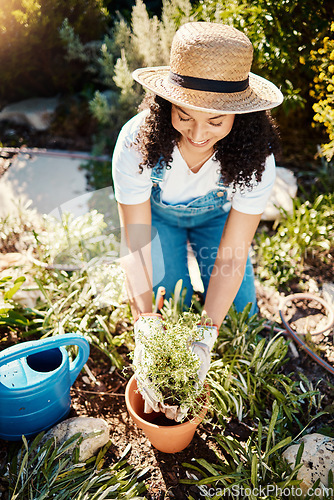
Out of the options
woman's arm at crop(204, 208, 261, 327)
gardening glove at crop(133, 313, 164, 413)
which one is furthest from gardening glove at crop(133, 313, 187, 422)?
woman's arm at crop(204, 208, 261, 327)

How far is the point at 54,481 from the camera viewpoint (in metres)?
1.47

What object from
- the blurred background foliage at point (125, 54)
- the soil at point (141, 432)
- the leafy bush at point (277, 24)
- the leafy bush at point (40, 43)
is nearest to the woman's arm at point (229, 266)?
the soil at point (141, 432)

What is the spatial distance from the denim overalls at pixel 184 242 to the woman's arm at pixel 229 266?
1.07 ft

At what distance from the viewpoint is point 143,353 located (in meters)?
1.57

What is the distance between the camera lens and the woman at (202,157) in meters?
1.37

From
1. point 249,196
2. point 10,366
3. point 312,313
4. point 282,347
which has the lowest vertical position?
point 312,313

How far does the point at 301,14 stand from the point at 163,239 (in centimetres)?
184

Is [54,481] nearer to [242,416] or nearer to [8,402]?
[8,402]

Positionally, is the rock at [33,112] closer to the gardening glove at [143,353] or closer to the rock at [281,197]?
the rock at [281,197]

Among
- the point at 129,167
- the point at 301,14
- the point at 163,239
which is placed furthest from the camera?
the point at 301,14

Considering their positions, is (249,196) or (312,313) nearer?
(249,196)

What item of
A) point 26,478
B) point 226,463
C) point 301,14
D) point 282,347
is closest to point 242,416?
point 226,463

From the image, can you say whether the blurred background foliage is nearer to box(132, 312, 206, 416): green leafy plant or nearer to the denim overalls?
the denim overalls

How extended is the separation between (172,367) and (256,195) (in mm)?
851
